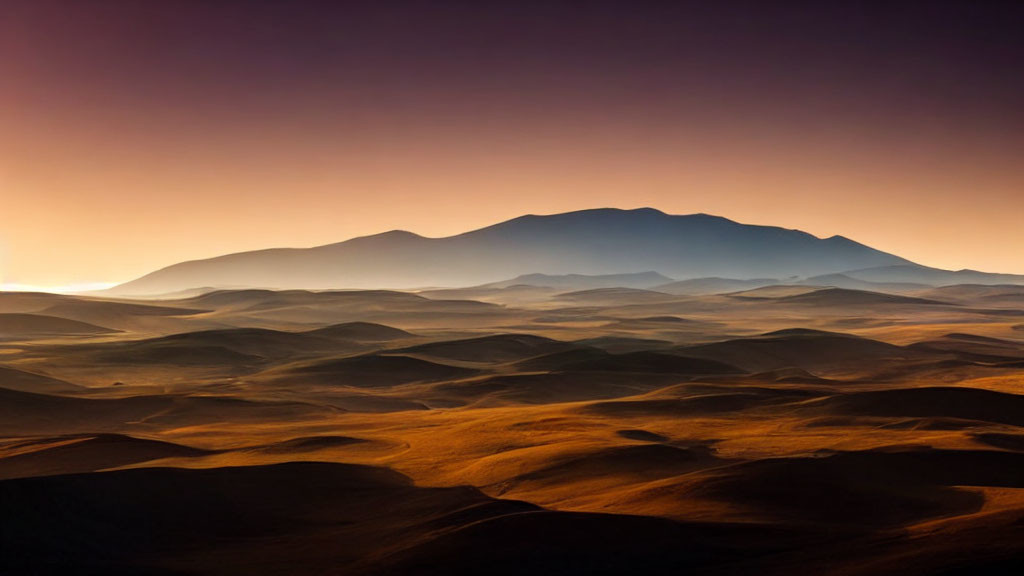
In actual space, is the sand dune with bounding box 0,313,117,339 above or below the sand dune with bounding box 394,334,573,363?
above

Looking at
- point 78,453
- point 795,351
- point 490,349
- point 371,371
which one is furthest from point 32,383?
point 795,351

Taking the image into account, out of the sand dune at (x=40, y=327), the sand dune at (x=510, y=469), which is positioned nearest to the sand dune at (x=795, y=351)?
the sand dune at (x=510, y=469)

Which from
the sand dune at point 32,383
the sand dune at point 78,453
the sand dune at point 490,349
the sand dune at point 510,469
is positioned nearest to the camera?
the sand dune at point 510,469

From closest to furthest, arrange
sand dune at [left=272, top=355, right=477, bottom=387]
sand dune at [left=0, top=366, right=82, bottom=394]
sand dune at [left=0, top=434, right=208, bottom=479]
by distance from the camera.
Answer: sand dune at [left=0, top=434, right=208, bottom=479] → sand dune at [left=0, top=366, right=82, bottom=394] → sand dune at [left=272, top=355, right=477, bottom=387]

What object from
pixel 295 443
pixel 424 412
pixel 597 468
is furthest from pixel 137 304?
pixel 597 468

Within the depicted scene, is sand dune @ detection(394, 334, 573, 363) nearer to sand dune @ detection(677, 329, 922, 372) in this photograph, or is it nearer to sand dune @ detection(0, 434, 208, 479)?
sand dune @ detection(677, 329, 922, 372)

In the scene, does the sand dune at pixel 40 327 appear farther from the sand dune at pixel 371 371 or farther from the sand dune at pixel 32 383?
the sand dune at pixel 371 371

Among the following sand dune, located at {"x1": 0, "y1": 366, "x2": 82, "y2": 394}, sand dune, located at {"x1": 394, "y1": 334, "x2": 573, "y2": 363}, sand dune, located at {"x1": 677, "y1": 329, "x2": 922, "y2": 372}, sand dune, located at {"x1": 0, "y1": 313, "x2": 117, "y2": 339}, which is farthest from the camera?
sand dune, located at {"x1": 0, "y1": 313, "x2": 117, "y2": 339}

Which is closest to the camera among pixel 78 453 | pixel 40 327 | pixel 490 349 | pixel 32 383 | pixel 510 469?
pixel 510 469

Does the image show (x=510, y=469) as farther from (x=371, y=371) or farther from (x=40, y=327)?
(x=40, y=327)

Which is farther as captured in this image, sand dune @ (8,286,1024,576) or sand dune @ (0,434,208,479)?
sand dune @ (0,434,208,479)

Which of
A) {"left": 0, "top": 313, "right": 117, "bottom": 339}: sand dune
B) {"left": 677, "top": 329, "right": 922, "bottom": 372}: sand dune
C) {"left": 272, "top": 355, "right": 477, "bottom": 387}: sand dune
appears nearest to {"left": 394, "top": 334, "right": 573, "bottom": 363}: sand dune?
{"left": 272, "top": 355, "right": 477, "bottom": 387}: sand dune

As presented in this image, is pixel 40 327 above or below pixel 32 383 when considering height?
above
